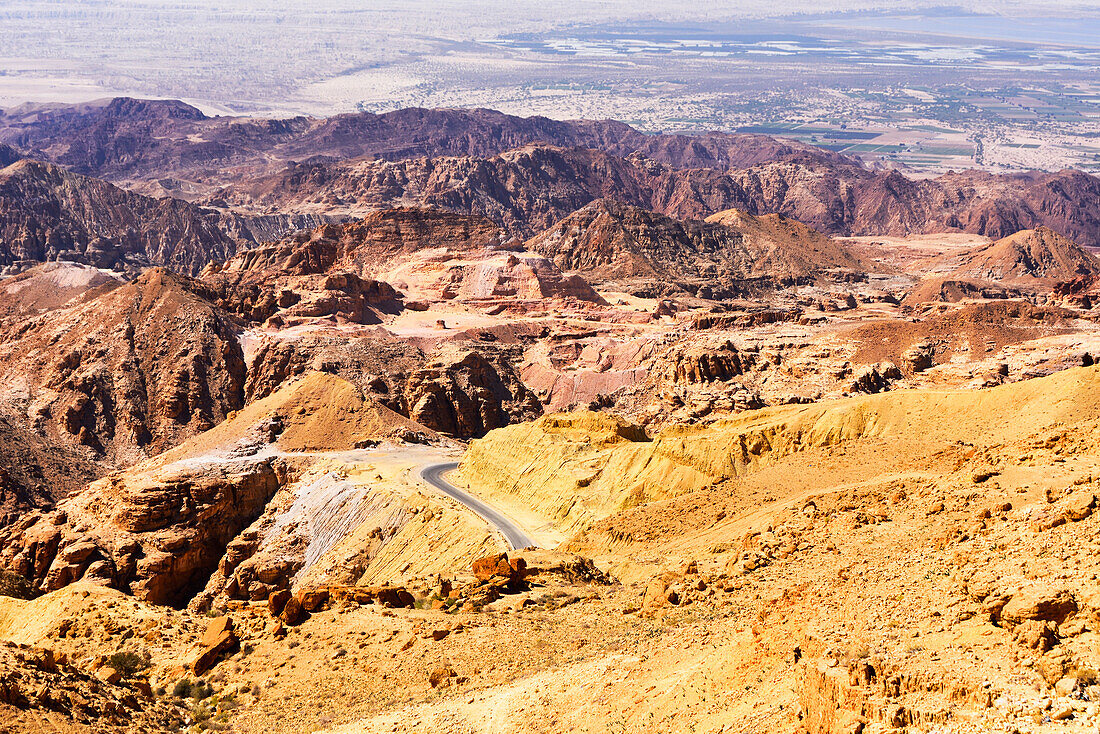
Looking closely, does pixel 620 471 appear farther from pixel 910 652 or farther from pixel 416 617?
pixel 910 652

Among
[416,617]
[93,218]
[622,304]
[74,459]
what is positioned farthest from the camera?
[93,218]

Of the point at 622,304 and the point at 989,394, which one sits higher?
the point at 989,394

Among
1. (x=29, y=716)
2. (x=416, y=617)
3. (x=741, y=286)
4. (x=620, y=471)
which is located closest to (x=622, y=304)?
(x=741, y=286)

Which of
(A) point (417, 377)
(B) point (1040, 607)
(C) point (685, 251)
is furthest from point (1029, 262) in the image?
(B) point (1040, 607)

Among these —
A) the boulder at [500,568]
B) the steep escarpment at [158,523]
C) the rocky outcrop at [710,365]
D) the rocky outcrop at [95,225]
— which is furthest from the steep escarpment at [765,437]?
the rocky outcrop at [95,225]

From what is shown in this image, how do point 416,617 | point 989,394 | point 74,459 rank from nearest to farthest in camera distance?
1. point 416,617
2. point 989,394
3. point 74,459

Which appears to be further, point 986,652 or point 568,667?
point 568,667

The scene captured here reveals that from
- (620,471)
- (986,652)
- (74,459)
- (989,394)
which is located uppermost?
(986,652)
